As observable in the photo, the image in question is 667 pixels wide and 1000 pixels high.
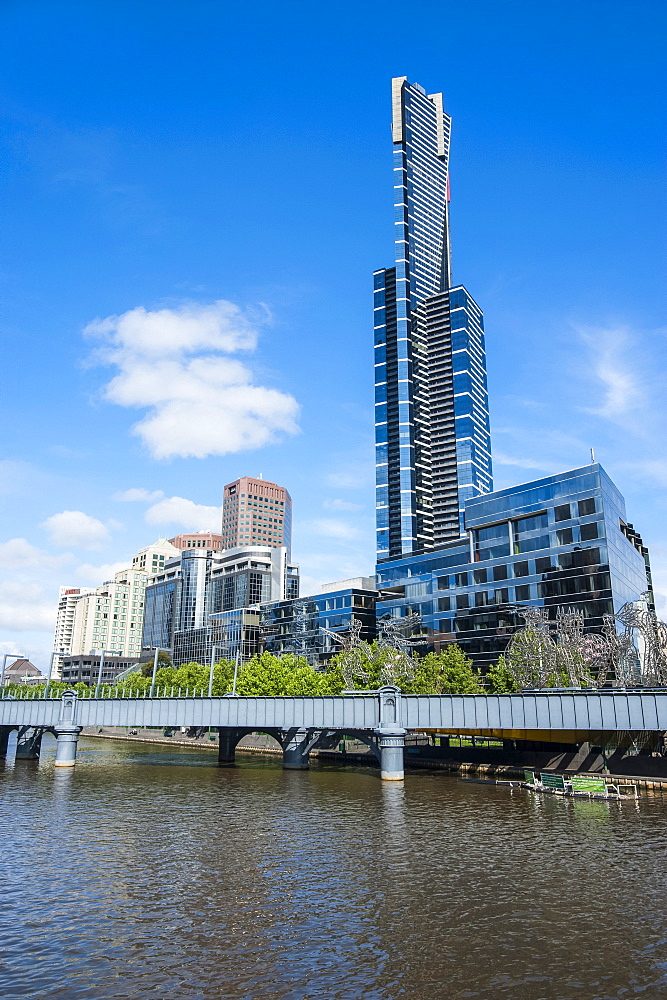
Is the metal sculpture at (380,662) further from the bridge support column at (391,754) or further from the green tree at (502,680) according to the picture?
the bridge support column at (391,754)

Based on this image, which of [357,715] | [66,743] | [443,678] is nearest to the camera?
[357,715]

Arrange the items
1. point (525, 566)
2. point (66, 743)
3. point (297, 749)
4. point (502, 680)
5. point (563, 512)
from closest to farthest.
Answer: point (66, 743)
point (297, 749)
point (502, 680)
point (563, 512)
point (525, 566)

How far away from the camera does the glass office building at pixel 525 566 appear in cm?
13638

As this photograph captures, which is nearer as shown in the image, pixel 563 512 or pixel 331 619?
pixel 563 512

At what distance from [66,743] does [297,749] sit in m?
31.7

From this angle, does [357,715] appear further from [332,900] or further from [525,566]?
[525,566]

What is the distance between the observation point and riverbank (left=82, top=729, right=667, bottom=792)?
82.6 m

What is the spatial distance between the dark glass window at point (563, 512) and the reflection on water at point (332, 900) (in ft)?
257

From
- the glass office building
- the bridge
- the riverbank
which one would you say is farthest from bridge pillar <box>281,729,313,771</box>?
the glass office building

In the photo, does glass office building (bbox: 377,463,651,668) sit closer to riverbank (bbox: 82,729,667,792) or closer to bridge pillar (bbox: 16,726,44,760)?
riverbank (bbox: 82,729,667,792)

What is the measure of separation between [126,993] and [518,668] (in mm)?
87515

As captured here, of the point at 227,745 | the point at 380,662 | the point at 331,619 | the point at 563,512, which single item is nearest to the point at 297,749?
the point at 227,745

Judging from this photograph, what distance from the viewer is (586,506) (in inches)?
5472

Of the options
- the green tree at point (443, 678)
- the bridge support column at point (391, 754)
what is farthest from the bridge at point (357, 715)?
the green tree at point (443, 678)
